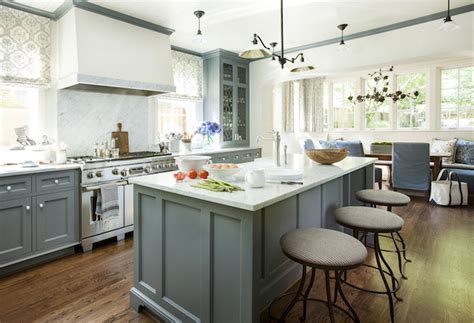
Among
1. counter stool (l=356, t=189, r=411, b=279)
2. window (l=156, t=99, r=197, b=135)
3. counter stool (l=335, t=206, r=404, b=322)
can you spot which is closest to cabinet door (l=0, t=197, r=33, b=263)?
window (l=156, t=99, r=197, b=135)

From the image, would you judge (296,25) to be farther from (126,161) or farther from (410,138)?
(410,138)

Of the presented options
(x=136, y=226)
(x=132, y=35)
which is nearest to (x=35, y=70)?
(x=132, y=35)

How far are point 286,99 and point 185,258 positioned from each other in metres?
7.81

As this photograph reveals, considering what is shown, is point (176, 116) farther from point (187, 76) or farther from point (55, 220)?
point (55, 220)

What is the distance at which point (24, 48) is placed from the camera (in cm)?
313

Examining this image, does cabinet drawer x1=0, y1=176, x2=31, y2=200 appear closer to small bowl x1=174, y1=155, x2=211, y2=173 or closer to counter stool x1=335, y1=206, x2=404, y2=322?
small bowl x1=174, y1=155, x2=211, y2=173

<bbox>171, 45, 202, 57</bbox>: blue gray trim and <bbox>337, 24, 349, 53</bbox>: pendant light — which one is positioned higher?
<bbox>171, 45, 202, 57</bbox>: blue gray trim

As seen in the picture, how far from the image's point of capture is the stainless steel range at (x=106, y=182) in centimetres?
299

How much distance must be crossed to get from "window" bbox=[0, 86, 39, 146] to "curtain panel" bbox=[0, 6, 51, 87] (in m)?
0.15

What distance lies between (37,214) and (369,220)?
276 cm

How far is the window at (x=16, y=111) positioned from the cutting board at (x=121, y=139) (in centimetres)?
85

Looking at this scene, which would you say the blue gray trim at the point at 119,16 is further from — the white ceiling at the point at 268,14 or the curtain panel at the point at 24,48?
the curtain panel at the point at 24,48

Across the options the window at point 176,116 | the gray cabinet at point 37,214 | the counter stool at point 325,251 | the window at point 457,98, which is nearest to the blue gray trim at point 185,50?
the window at point 176,116

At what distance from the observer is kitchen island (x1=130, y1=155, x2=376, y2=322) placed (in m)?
1.43
